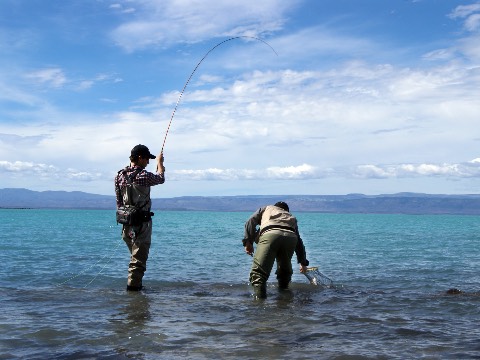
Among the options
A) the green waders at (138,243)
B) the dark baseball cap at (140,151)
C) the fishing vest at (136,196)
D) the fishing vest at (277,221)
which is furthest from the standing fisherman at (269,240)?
the dark baseball cap at (140,151)

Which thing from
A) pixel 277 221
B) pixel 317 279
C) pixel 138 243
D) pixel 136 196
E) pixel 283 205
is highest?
pixel 136 196

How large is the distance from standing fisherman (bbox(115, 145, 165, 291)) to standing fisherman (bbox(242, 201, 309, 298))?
2.12m

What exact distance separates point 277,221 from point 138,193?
2.85 meters

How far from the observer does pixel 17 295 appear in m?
10.3

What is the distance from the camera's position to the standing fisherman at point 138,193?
10.2m

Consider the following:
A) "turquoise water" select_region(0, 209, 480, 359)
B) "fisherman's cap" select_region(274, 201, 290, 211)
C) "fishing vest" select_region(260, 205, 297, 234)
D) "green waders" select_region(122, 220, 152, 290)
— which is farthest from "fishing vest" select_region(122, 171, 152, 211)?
"fisherman's cap" select_region(274, 201, 290, 211)

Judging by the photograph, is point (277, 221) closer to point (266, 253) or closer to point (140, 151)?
point (266, 253)

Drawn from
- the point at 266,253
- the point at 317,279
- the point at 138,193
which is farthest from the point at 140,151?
the point at 317,279

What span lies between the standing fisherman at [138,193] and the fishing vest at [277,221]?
226cm

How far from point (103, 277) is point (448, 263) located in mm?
13502

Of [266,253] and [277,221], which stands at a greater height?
[277,221]

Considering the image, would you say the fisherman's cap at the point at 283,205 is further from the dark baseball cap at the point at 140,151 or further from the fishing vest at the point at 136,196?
the dark baseball cap at the point at 140,151

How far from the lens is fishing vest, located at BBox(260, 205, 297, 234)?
34.2ft

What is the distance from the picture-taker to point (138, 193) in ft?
33.6
